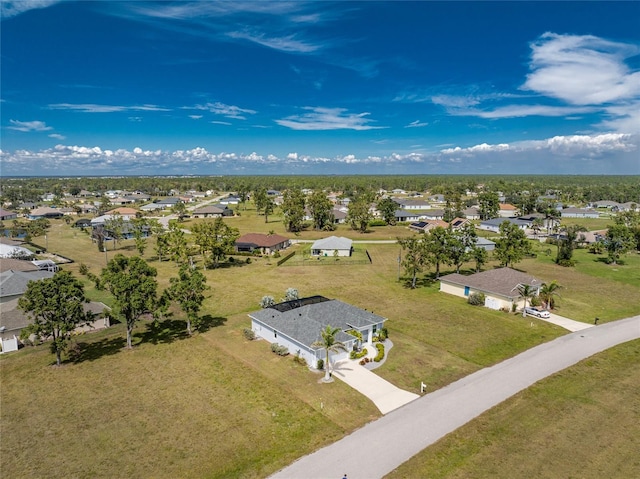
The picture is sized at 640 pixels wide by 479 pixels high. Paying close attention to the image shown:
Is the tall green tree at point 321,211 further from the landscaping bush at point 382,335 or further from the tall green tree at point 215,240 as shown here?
the landscaping bush at point 382,335

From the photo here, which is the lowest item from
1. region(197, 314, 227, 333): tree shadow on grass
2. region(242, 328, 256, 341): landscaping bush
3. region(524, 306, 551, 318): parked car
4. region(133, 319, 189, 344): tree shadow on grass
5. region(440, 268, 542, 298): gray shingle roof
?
region(133, 319, 189, 344): tree shadow on grass

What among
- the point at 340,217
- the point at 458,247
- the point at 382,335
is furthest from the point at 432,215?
the point at 382,335

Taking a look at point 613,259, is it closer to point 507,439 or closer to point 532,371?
point 532,371

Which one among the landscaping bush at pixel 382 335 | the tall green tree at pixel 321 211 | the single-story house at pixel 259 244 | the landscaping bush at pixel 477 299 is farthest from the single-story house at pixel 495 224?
the landscaping bush at pixel 382 335

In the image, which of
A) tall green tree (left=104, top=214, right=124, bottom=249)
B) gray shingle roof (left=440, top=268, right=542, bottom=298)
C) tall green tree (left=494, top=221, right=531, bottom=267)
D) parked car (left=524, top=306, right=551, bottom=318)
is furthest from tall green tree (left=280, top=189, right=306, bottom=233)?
parked car (left=524, top=306, right=551, bottom=318)

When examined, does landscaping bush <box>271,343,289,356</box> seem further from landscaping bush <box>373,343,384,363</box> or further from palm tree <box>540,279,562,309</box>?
palm tree <box>540,279,562,309</box>

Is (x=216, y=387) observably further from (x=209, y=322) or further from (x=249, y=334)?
(x=209, y=322)
